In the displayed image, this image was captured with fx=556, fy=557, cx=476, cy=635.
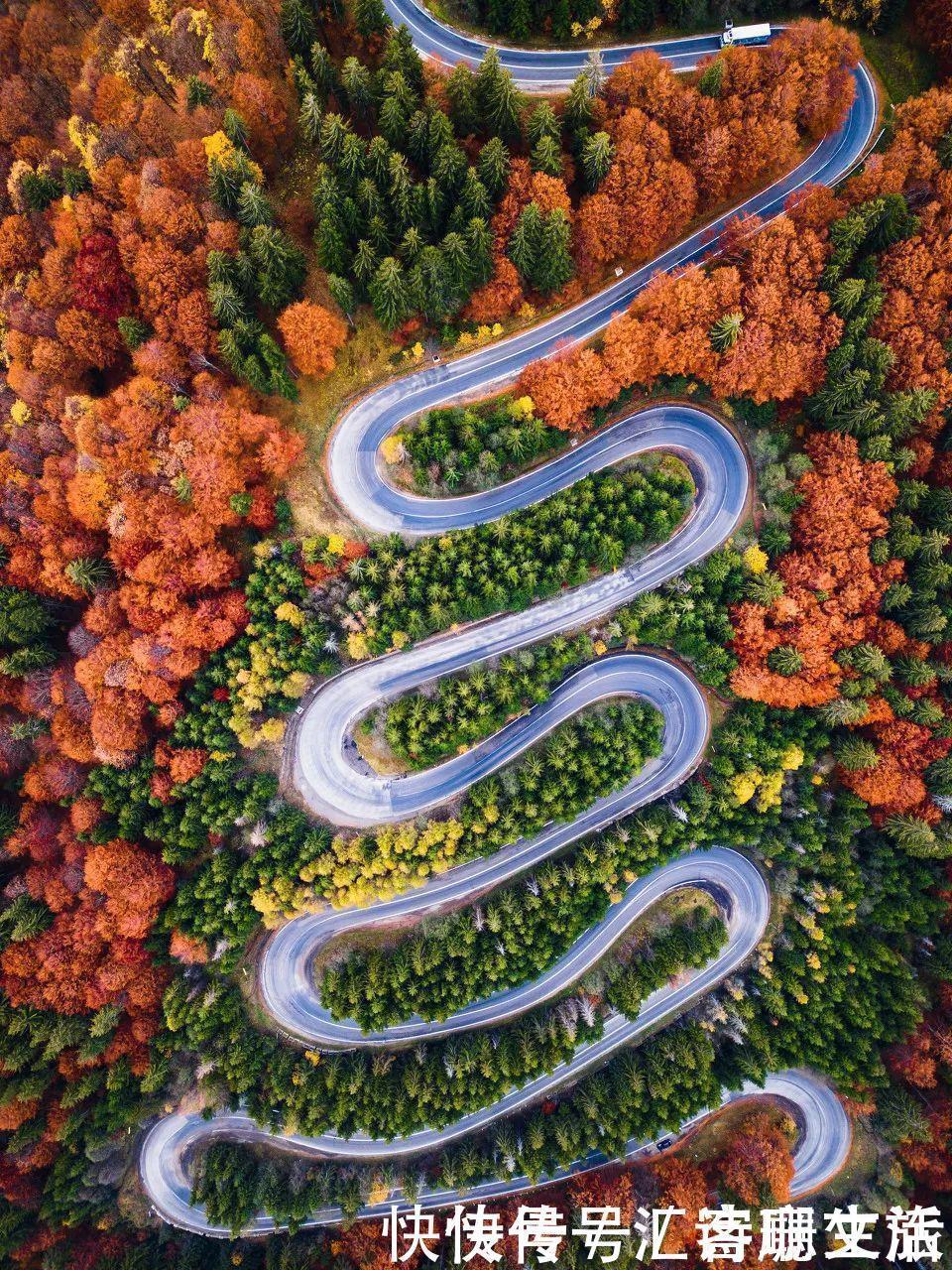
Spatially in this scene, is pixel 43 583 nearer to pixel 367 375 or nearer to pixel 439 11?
pixel 367 375

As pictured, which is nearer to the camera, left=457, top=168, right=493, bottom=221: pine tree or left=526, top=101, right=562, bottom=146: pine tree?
left=526, top=101, right=562, bottom=146: pine tree

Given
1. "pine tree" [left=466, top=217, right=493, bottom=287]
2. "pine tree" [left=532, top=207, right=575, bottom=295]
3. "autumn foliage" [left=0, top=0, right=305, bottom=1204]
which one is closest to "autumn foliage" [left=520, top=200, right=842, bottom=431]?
"pine tree" [left=532, top=207, right=575, bottom=295]

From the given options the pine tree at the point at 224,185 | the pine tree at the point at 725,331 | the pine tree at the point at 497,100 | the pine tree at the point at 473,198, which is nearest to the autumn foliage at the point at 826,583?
the pine tree at the point at 725,331

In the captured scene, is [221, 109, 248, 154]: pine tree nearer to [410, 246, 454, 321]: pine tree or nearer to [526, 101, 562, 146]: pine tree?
[410, 246, 454, 321]: pine tree

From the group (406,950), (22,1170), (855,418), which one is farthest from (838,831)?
(22,1170)

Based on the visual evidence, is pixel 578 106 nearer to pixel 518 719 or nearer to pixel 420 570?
pixel 420 570

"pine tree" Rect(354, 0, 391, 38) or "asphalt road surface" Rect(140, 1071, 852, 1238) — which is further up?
"pine tree" Rect(354, 0, 391, 38)

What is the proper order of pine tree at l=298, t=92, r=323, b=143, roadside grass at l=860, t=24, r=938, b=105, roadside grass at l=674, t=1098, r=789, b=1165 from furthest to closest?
roadside grass at l=674, t=1098, r=789, b=1165 → roadside grass at l=860, t=24, r=938, b=105 → pine tree at l=298, t=92, r=323, b=143
